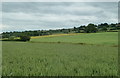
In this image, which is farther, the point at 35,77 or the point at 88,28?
the point at 88,28

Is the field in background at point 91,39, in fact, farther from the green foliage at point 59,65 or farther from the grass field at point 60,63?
the green foliage at point 59,65

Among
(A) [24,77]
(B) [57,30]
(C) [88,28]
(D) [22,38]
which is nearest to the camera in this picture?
(A) [24,77]

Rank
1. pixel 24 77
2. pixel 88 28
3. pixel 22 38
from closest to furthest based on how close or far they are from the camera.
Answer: pixel 24 77 → pixel 22 38 → pixel 88 28

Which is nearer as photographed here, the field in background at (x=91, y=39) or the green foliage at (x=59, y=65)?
the green foliage at (x=59, y=65)

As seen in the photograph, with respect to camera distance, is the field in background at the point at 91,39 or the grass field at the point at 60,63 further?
the field in background at the point at 91,39

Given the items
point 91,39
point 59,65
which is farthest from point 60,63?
point 91,39

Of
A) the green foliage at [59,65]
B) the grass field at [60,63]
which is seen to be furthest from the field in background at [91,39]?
the green foliage at [59,65]

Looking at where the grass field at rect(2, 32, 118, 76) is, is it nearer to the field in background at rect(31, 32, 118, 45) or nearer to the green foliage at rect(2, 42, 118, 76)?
the green foliage at rect(2, 42, 118, 76)

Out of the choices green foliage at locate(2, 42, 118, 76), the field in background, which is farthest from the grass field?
the field in background

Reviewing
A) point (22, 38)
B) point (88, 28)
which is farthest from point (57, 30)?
point (22, 38)

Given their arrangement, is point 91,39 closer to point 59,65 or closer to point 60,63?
point 60,63

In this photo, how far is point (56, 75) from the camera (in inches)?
308

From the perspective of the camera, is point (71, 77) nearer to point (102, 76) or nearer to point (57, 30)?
point (102, 76)

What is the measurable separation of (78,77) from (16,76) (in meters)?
2.83
